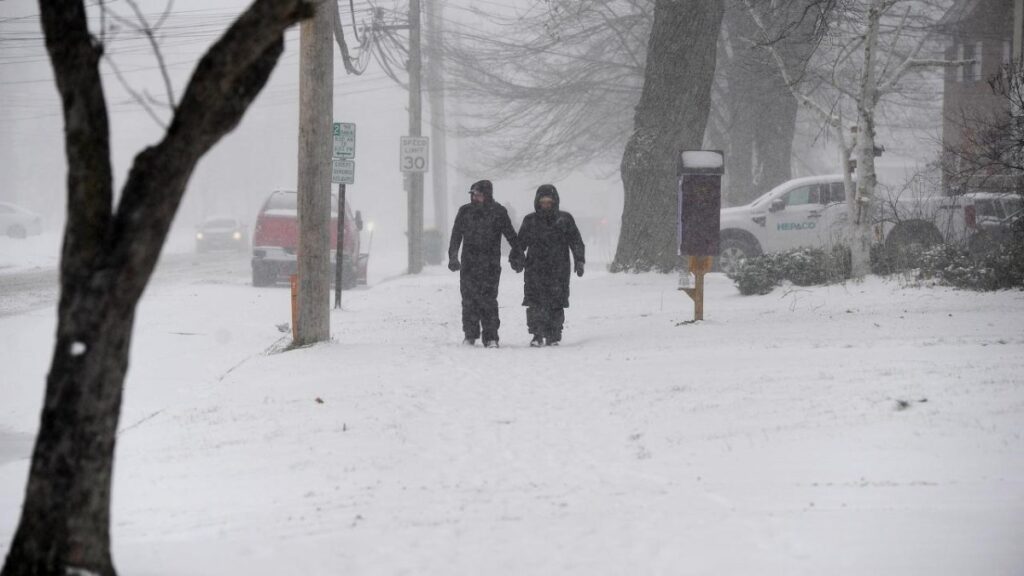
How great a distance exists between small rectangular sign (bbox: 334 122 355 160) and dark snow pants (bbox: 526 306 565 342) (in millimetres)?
5377

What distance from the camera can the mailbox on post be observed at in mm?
11664

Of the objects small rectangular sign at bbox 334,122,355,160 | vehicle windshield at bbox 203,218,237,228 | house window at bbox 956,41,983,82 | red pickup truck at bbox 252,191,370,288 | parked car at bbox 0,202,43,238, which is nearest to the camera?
small rectangular sign at bbox 334,122,355,160

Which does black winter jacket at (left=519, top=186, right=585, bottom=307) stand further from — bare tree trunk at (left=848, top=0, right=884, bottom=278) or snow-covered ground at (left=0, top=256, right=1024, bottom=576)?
bare tree trunk at (left=848, top=0, right=884, bottom=278)

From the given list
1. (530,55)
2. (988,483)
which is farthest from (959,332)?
(530,55)

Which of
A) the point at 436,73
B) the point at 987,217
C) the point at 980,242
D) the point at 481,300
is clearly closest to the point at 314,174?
the point at 481,300

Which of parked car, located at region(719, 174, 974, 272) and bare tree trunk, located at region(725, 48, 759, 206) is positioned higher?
bare tree trunk, located at region(725, 48, 759, 206)

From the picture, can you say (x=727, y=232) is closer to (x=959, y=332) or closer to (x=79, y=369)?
(x=959, y=332)

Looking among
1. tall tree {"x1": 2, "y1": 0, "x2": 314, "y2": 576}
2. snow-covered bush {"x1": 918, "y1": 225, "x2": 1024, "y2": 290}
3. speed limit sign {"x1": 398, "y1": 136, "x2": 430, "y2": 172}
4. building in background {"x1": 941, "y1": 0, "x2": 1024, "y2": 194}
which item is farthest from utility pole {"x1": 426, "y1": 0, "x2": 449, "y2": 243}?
tall tree {"x1": 2, "y1": 0, "x2": 314, "y2": 576}

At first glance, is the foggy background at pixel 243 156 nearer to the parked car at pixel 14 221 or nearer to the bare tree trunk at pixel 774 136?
the parked car at pixel 14 221

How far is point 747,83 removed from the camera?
85.4 ft

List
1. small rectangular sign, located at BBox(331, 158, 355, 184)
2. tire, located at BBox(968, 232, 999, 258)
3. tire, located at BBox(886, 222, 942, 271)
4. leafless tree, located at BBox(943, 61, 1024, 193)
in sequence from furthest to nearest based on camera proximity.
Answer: small rectangular sign, located at BBox(331, 158, 355, 184), tire, located at BBox(968, 232, 999, 258), tire, located at BBox(886, 222, 942, 271), leafless tree, located at BBox(943, 61, 1024, 193)

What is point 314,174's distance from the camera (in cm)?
1095

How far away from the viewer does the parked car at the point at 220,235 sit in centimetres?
4194

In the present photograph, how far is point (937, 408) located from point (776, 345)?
296 cm
